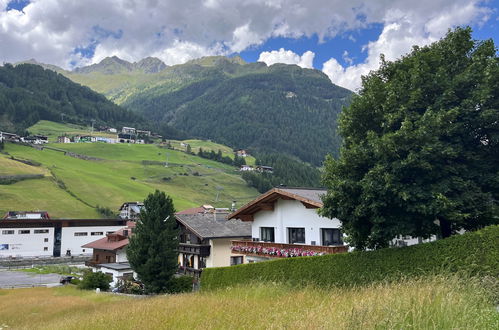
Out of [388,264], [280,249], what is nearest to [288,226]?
[280,249]

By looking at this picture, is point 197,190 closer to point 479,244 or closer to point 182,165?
point 182,165

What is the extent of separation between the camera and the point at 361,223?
1866cm

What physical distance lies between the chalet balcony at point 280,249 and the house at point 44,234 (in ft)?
223

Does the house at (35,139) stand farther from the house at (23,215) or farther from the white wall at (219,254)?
the white wall at (219,254)

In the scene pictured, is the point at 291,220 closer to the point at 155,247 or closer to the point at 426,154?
the point at 155,247

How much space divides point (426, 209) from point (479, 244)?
8.71ft

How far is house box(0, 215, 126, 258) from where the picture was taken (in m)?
83.4

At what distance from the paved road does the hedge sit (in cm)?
4439

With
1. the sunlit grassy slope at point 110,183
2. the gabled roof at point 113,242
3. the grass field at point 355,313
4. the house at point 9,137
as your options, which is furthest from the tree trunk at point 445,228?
the house at point 9,137

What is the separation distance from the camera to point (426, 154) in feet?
53.3

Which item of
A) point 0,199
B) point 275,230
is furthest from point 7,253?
point 275,230

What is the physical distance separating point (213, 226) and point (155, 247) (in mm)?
9884

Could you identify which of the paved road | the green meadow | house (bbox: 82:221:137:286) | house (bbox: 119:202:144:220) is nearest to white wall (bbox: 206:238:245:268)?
house (bbox: 82:221:137:286)

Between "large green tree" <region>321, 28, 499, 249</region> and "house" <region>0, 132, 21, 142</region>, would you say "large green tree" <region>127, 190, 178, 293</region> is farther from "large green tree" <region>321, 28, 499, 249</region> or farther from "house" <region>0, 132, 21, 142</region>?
"house" <region>0, 132, 21, 142</region>
